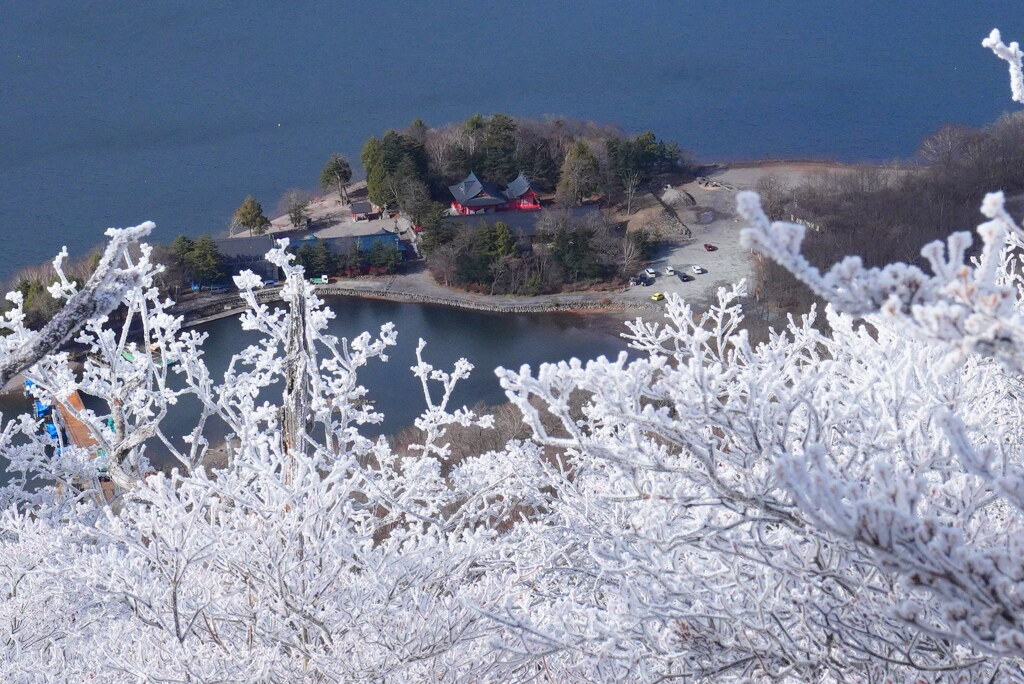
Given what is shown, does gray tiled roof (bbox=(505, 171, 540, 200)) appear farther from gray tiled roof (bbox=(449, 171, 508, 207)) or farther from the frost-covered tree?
the frost-covered tree

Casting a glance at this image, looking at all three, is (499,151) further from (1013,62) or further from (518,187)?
(1013,62)

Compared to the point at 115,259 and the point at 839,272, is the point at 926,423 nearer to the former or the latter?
the point at 839,272

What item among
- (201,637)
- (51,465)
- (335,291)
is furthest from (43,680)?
(335,291)

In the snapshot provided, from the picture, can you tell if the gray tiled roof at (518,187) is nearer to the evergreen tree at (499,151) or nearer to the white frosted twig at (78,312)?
the evergreen tree at (499,151)

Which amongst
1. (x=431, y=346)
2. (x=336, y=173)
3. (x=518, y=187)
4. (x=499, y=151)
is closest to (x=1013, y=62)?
(x=431, y=346)

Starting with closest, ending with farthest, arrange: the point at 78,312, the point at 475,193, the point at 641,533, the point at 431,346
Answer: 1. the point at 78,312
2. the point at 641,533
3. the point at 431,346
4. the point at 475,193

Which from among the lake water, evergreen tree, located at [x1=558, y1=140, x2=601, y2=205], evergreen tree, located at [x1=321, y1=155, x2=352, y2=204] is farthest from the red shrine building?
the lake water
